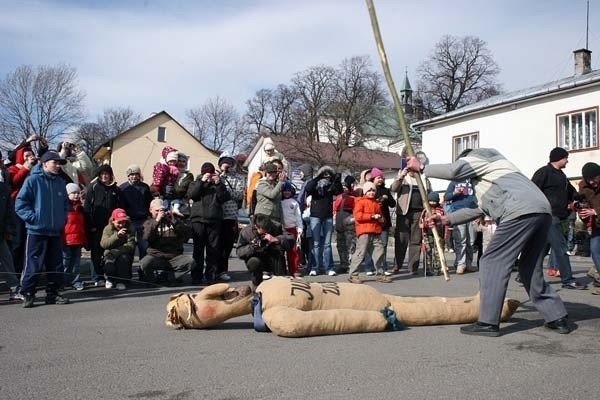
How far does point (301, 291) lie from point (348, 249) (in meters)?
5.86

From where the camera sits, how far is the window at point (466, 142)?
28784 mm

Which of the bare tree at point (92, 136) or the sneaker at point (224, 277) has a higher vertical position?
the bare tree at point (92, 136)

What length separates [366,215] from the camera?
373 inches

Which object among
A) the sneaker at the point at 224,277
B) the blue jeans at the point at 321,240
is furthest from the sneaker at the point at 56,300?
the blue jeans at the point at 321,240

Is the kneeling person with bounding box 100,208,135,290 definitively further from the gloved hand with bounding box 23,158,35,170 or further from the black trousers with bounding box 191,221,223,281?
the gloved hand with bounding box 23,158,35,170

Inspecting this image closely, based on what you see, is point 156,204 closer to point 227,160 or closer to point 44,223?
point 227,160

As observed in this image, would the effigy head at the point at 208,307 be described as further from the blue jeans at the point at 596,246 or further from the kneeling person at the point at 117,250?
the blue jeans at the point at 596,246

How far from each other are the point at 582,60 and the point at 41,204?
1247 inches

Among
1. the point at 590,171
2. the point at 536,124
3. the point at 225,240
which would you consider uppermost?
the point at 536,124

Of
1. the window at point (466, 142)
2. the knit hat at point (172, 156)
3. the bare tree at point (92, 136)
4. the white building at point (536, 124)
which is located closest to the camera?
the knit hat at point (172, 156)

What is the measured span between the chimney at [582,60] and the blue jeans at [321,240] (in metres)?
26.4

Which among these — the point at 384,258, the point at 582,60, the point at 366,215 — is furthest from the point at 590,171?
the point at 582,60

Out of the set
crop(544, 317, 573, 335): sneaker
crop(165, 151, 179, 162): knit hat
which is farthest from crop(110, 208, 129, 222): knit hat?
crop(544, 317, 573, 335): sneaker

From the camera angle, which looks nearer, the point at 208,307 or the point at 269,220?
the point at 208,307
